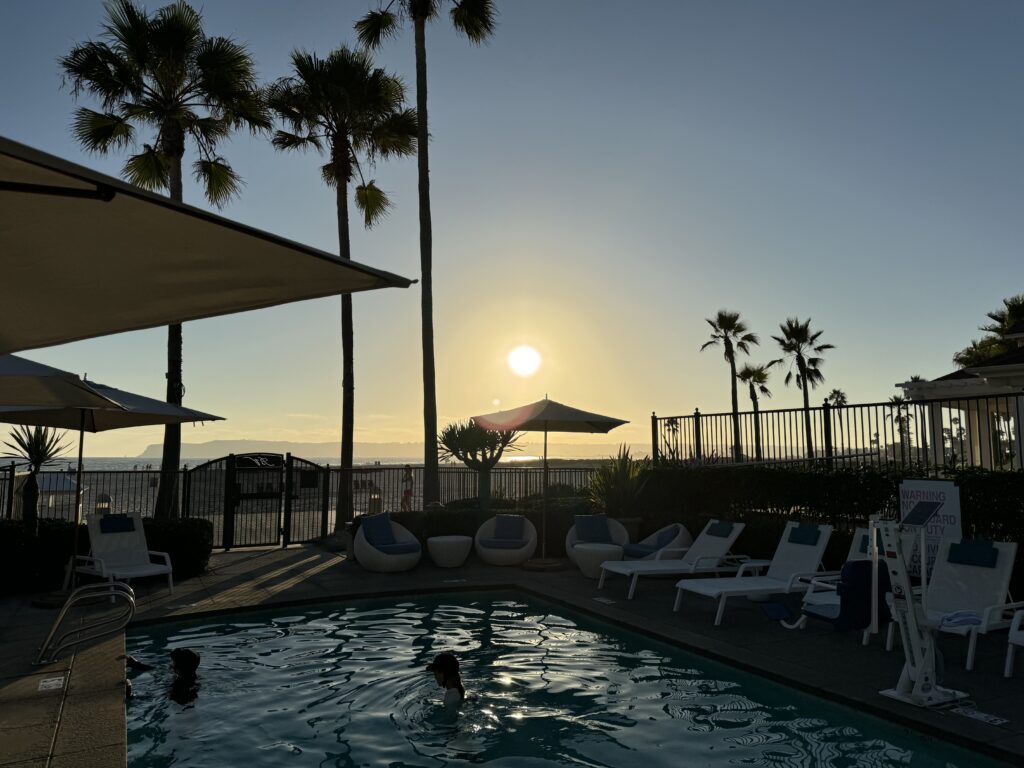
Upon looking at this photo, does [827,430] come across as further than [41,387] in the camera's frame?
Yes

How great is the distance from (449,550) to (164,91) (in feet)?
40.6

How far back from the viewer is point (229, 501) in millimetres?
13695

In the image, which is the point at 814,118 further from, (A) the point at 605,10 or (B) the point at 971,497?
(B) the point at 971,497

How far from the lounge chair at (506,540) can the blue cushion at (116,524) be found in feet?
17.2

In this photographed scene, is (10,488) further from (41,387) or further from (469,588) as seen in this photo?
(469,588)

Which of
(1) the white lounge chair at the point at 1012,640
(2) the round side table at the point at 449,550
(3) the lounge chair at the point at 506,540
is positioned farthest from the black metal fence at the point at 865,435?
(2) the round side table at the point at 449,550

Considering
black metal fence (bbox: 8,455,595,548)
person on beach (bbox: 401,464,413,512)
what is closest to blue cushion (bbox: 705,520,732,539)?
black metal fence (bbox: 8,455,595,548)

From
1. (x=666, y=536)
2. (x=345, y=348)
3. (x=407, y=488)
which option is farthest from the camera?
(x=407, y=488)

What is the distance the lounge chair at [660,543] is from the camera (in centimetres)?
1038

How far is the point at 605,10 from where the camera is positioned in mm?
11570

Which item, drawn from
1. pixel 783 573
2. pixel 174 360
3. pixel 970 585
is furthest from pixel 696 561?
pixel 174 360

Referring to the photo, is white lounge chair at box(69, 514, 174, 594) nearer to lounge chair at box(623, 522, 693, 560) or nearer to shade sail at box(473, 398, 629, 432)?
shade sail at box(473, 398, 629, 432)

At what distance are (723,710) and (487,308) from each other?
1542cm

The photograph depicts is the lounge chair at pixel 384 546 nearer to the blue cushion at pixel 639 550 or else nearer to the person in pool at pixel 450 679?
the blue cushion at pixel 639 550
